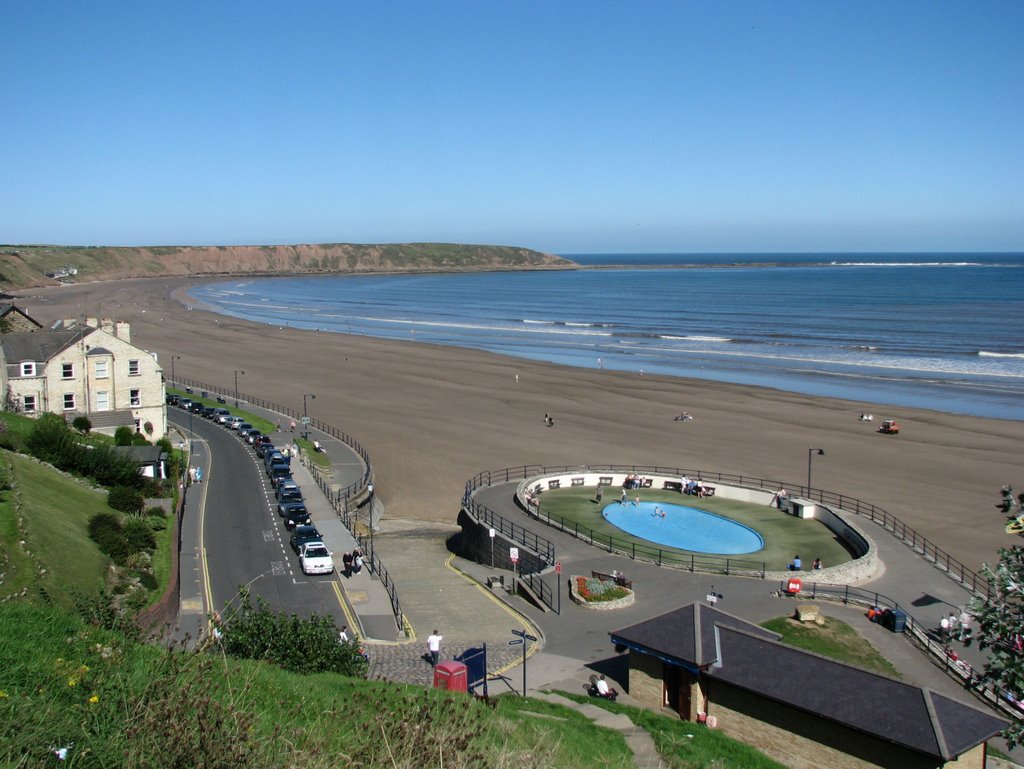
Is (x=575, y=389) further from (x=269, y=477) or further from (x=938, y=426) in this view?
(x=269, y=477)

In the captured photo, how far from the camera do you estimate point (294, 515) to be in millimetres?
33250

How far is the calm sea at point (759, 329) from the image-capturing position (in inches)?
2781

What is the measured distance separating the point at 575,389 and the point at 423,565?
3984 cm

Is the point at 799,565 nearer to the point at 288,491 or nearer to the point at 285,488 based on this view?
the point at 288,491

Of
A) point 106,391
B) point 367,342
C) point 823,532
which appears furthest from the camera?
point 367,342

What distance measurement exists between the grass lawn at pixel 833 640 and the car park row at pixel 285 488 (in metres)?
14.0

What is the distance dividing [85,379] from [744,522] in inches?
1289

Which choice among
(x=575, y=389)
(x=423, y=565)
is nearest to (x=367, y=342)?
(x=575, y=389)

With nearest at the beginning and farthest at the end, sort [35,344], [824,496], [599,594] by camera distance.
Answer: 1. [599,594]
2. [824,496]
3. [35,344]

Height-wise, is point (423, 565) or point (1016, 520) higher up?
point (1016, 520)

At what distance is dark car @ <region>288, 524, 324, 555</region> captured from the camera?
30109 millimetres

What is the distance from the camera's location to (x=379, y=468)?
4612 centimetres

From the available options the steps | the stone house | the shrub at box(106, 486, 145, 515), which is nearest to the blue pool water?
the steps

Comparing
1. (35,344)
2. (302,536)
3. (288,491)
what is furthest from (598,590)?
(35,344)
